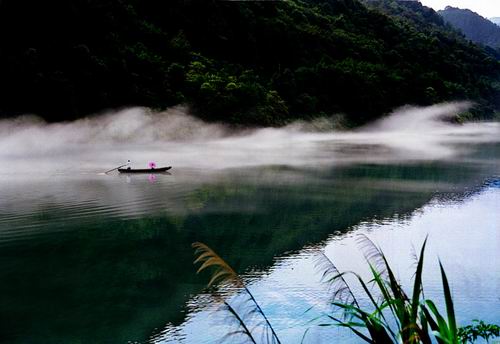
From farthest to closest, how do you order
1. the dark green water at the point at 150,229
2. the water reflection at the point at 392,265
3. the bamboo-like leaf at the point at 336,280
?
the dark green water at the point at 150,229, the water reflection at the point at 392,265, the bamboo-like leaf at the point at 336,280

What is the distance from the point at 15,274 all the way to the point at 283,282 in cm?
741

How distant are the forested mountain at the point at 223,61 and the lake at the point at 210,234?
8124 millimetres

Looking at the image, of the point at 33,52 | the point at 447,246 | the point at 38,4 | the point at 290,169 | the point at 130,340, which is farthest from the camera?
the point at 38,4

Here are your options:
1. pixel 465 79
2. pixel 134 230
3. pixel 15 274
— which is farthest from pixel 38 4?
pixel 465 79

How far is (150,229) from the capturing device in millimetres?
19797

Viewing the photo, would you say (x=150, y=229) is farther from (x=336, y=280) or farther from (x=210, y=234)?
(x=336, y=280)

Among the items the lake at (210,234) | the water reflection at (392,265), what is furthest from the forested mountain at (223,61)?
the water reflection at (392,265)

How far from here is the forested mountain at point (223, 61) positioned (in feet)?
156

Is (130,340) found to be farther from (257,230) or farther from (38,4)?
(38,4)

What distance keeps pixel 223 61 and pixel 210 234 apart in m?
50.8

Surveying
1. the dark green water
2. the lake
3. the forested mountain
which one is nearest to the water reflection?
the lake

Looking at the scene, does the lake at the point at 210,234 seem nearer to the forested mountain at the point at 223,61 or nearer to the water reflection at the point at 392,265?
the water reflection at the point at 392,265

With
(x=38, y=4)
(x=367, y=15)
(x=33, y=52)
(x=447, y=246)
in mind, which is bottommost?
(x=447, y=246)

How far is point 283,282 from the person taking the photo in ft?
46.3
